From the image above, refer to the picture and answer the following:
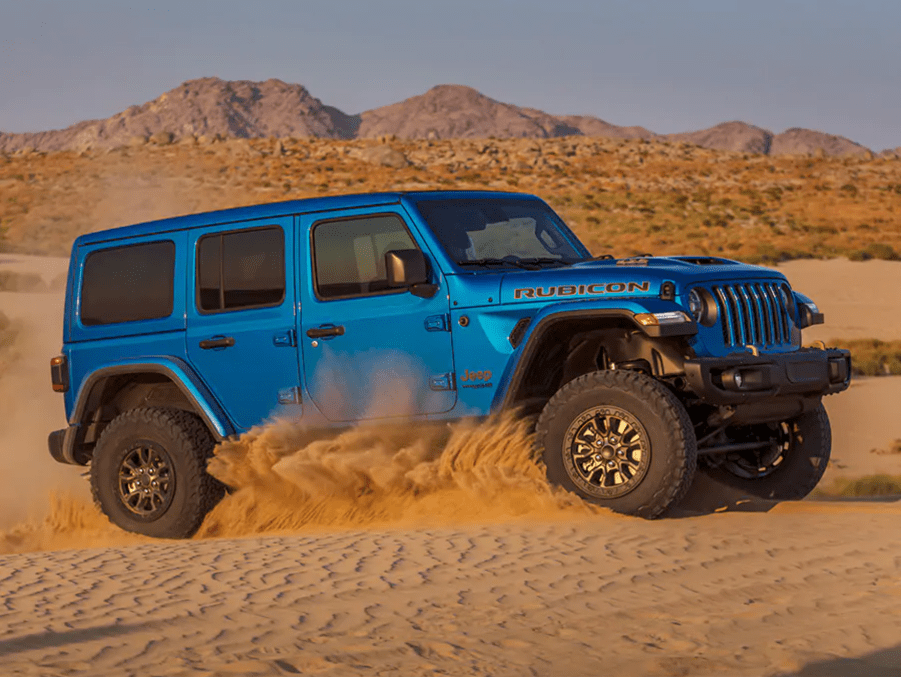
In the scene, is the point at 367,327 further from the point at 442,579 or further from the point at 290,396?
the point at 442,579

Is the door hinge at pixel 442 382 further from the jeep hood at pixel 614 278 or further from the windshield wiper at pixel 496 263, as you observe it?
the windshield wiper at pixel 496 263

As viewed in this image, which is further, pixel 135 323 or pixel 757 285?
pixel 135 323

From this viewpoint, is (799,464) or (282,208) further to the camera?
(282,208)

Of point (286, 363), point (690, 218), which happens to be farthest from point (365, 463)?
point (690, 218)

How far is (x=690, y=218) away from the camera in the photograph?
49.1 m

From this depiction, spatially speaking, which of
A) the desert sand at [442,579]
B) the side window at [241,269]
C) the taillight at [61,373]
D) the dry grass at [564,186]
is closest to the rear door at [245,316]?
the side window at [241,269]

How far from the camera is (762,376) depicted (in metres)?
7.42

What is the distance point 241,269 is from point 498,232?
1728mm

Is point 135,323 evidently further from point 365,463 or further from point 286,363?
point 365,463

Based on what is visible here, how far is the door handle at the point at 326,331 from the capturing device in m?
8.23

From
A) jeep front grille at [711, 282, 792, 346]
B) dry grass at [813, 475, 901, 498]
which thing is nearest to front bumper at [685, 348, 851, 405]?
jeep front grille at [711, 282, 792, 346]

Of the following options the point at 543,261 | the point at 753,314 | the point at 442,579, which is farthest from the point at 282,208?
the point at 442,579

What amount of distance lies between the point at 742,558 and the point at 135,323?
4.65m

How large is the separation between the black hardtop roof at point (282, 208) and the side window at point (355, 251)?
12 cm
